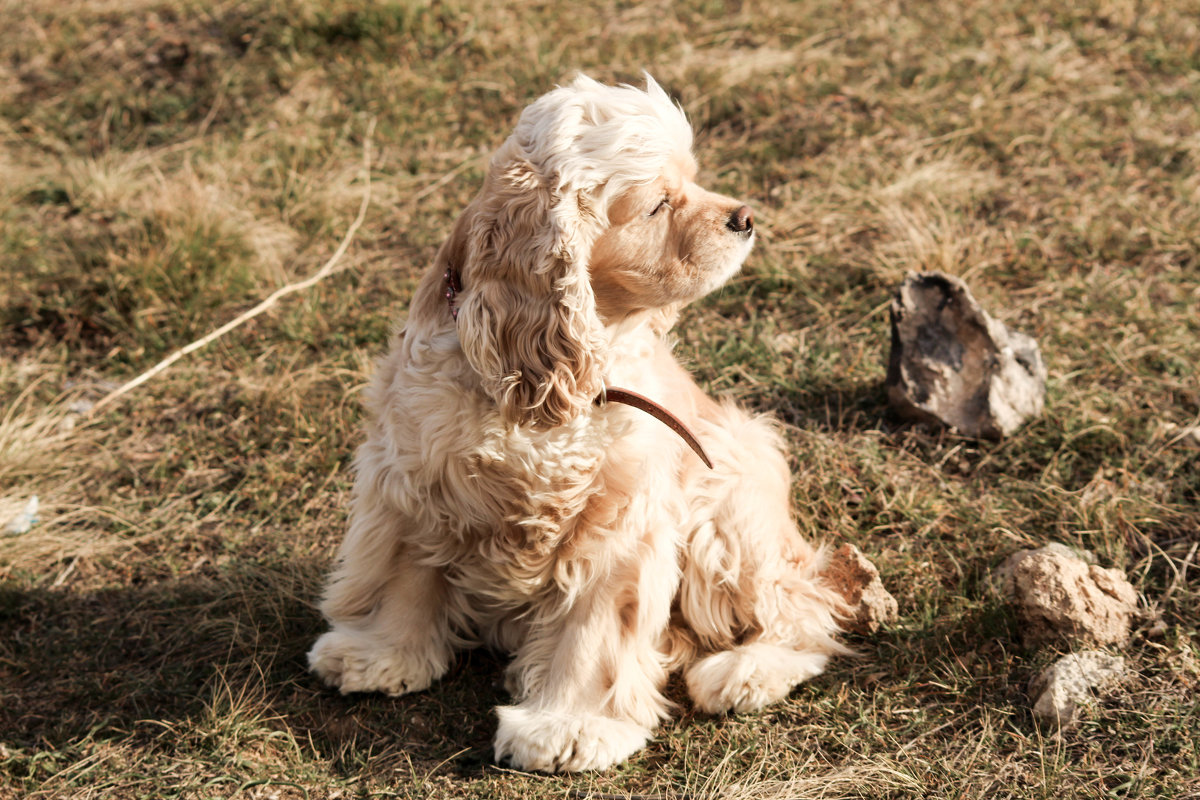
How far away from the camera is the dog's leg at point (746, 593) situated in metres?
3.03

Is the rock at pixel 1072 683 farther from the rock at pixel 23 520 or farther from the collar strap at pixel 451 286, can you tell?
the rock at pixel 23 520

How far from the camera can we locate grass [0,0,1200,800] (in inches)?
115

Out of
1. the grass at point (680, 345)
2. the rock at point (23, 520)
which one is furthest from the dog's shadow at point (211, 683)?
the rock at point (23, 520)

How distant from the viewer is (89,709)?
10.00 ft

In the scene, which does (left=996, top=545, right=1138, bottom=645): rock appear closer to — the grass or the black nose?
the grass

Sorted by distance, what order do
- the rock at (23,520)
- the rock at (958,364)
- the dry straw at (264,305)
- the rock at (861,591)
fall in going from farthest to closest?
the dry straw at (264,305)
the rock at (958,364)
the rock at (23,520)
the rock at (861,591)

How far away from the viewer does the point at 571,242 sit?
252 cm

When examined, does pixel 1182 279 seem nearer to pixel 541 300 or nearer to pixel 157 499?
pixel 541 300

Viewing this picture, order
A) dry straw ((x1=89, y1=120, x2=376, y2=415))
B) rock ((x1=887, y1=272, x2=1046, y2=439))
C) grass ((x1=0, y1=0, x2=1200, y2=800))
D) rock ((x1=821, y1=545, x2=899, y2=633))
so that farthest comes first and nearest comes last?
dry straw ((x1=89, y1=120, x2=376, y2=415))
rock ((x1=887, y1=272, x2=1046, y2=439))
rock ((x1=821, y1=545, x2=899, y2=633))
grass ((x1=0, y1=0, x2=1200, y2=800))

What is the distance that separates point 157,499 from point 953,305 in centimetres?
302

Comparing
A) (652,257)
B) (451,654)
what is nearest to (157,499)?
(451,654)

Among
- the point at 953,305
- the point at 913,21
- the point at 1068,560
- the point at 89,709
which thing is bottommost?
the point at 89,709

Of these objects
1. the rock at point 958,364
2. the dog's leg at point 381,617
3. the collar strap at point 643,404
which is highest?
the collar strap at point 643,404

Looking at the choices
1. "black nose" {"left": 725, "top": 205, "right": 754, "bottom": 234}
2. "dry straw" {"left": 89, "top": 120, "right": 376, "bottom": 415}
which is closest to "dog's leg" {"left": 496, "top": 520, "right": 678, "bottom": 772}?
"black nose" {"left": 725, "top": 205, "right": 754, "bottom": 234}
